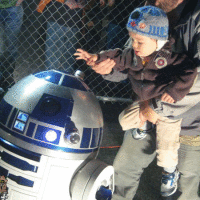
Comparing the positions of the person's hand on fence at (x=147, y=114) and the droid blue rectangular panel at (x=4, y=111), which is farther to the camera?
the person's hand on fence at (x=147, y=114)

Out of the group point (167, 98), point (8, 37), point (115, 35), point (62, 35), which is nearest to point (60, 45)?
point (62, 35)

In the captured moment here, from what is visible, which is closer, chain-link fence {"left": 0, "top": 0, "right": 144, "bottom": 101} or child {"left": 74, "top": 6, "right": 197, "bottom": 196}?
child {"left": 74, "top": 6, "right": 197, "bottom": 196}

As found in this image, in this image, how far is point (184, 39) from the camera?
146cm

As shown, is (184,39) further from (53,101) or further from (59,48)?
(59,48)

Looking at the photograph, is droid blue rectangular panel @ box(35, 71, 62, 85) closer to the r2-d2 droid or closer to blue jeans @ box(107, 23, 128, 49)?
the r2-d2 droid

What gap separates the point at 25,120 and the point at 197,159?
108 centimetres

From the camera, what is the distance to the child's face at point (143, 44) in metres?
1.45

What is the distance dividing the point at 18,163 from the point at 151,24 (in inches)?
39.4

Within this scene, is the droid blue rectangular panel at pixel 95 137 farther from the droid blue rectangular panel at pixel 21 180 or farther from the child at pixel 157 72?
the droid blue rectangular panel at pixel 21 180

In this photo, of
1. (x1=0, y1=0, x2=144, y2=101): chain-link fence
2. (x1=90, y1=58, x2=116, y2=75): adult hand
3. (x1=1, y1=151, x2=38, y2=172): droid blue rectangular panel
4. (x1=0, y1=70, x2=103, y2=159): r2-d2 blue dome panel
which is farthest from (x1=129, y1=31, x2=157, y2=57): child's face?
(x1=0, y1=0, x2=144, y2=101): chain-link fence

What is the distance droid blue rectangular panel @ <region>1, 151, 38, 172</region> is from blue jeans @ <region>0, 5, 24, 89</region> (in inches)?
89.2

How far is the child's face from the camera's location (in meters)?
1.45

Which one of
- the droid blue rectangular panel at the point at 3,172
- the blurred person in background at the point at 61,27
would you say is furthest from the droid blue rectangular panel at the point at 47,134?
the blurred person in background at the point at 61,27

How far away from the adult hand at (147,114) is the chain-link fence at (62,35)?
1.97 meters
